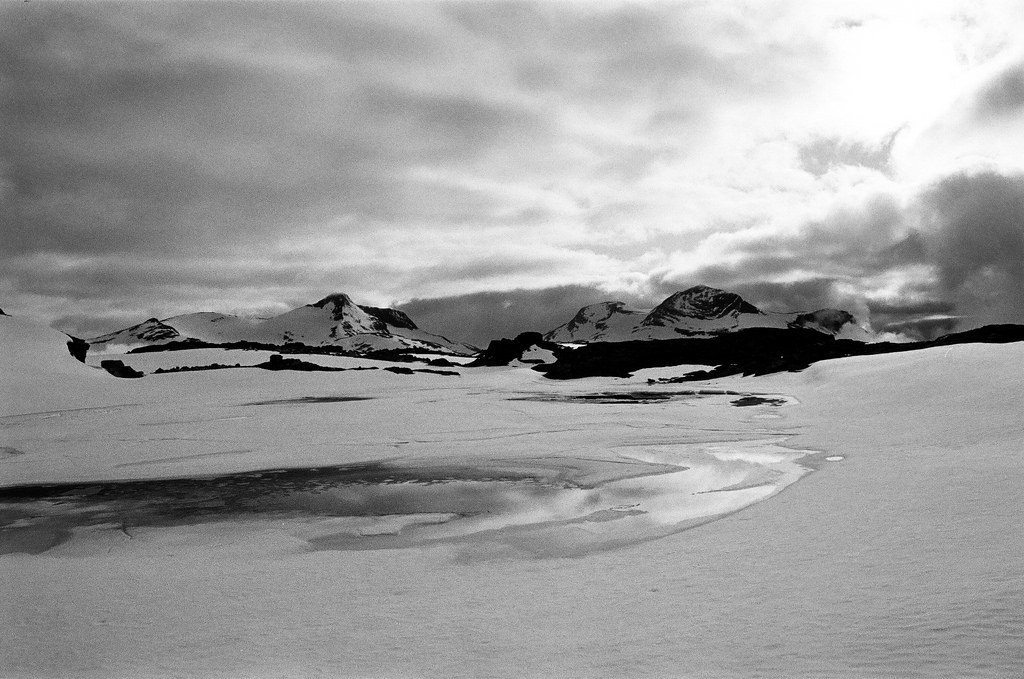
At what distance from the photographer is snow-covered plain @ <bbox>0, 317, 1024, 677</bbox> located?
4160 millimetres

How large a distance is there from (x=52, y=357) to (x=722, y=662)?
1458 inches

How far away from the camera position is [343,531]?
7457 mm

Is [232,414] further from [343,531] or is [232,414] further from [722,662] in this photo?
[722,662]

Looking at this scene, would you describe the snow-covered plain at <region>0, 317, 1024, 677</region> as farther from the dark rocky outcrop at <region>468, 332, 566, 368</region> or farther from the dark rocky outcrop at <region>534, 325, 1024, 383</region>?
the dark rocky outcrop at <region>468, 332, 566, 368</region>

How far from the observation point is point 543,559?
6199 millimetres

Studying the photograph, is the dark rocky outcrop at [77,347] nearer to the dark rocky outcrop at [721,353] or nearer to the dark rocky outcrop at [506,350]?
the dark rocky outcrop at [721,353]

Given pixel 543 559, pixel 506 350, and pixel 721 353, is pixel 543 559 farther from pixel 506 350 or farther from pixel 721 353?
pixel 506 350

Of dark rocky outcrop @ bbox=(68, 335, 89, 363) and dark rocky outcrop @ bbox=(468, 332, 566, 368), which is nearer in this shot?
dark rocky outcrop @ bbox=(68, 335, 89, 363)

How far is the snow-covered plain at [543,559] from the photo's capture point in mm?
4160

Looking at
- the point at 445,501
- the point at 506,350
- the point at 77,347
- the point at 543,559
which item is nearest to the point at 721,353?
the point at 506,350

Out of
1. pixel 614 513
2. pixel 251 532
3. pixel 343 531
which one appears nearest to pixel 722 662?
pixel 614 513

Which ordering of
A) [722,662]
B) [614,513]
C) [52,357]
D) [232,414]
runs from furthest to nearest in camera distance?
[52,357], [232,414], [614,513], [722,662]

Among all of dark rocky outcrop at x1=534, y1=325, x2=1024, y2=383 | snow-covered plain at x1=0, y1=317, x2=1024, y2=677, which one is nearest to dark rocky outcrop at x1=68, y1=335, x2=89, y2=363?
snow-covered plain at x1=0, y1=317, x2=1024, y2=677

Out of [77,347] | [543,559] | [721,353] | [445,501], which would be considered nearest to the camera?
[543,559]
